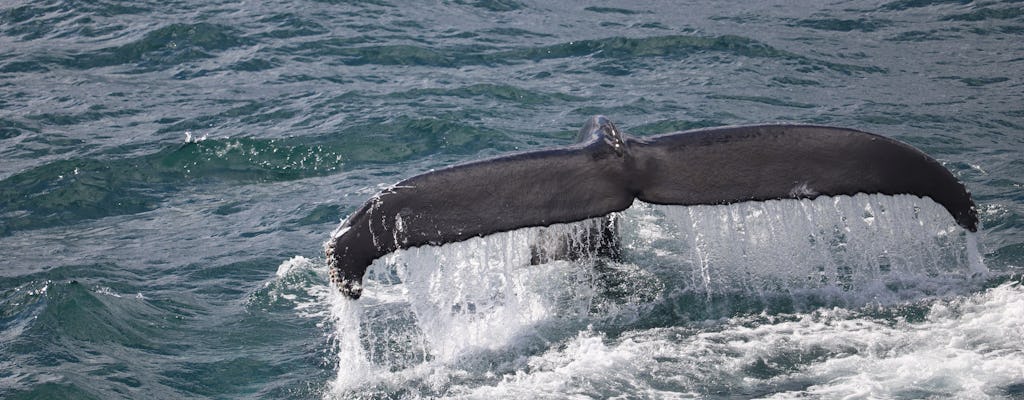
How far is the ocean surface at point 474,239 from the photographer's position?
6.54 m

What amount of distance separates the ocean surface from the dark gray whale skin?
16cm

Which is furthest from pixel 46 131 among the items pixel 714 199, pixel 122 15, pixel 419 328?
pixel 714 199

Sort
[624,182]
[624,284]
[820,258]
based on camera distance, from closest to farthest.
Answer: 1. [624,182]
2. [624,284]
3. [820,258]

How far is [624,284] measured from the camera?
25.2 feet

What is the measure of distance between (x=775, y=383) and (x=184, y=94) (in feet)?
33.1

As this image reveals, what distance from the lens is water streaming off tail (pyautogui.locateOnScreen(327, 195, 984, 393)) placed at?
6.59m

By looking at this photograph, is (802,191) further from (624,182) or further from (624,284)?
(624,284)

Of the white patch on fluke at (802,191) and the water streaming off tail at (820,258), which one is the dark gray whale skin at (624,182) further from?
the water streaming off tail at (820,258)

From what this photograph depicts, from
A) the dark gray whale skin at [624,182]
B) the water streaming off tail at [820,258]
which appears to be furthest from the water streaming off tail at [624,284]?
the dark gray whale skin at [624,182]

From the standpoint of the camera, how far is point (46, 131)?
1295 cm

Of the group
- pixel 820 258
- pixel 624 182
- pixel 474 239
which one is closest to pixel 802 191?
pixel 624 182

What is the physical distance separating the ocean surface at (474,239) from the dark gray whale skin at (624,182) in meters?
0.16

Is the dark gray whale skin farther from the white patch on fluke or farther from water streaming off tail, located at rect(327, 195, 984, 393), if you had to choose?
water streaming off tail, located at rect(327, 195, 984, 393)

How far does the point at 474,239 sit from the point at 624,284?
2.13 m
